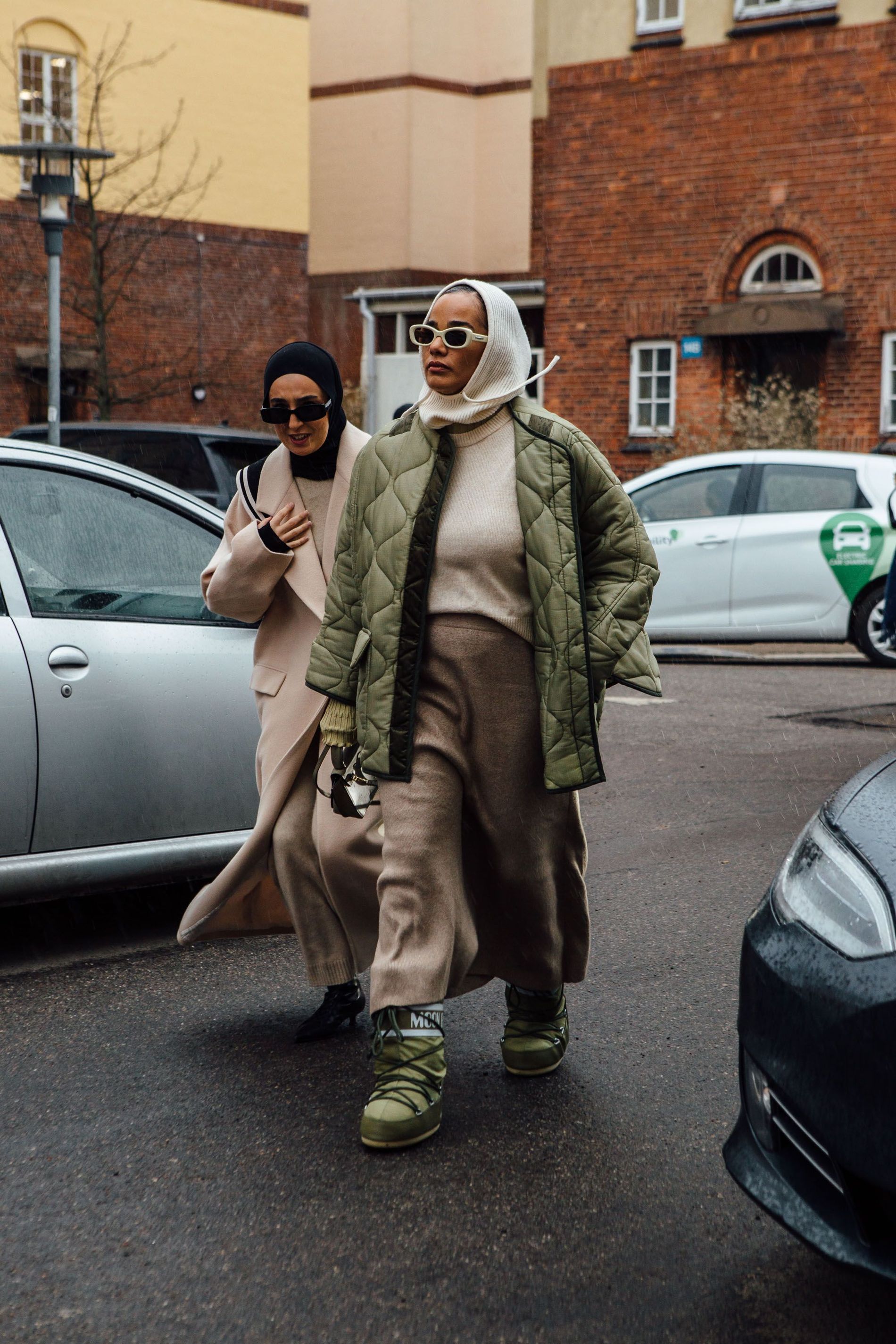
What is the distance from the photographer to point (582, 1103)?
157 inches

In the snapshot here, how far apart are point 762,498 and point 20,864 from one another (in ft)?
30.8

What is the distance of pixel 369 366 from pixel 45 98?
673 cm

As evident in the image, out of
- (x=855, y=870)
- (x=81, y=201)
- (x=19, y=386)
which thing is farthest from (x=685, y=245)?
(x=855, y=870)

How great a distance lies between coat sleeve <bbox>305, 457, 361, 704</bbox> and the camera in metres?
3.89

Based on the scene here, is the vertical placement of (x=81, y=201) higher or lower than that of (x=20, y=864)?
higher

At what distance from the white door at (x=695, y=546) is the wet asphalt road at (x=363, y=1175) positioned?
25.7 feet

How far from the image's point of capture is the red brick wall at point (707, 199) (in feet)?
69.4

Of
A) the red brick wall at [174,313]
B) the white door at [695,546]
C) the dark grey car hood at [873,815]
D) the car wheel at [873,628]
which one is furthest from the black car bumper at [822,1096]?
the red brick wall at [174,313]

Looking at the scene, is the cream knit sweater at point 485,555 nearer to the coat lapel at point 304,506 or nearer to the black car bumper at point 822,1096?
the coat lapel at point 304,506

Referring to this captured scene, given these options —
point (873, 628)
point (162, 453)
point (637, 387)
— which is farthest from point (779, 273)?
point (162, 453)

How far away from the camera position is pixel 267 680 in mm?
4328

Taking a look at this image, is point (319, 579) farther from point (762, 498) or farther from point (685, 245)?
point (685, 245)

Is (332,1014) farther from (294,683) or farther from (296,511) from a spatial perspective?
(296,511)

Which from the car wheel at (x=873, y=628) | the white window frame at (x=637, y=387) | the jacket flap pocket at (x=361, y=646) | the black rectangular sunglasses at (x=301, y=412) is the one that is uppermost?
the white window frame at (x=637, y=387)
